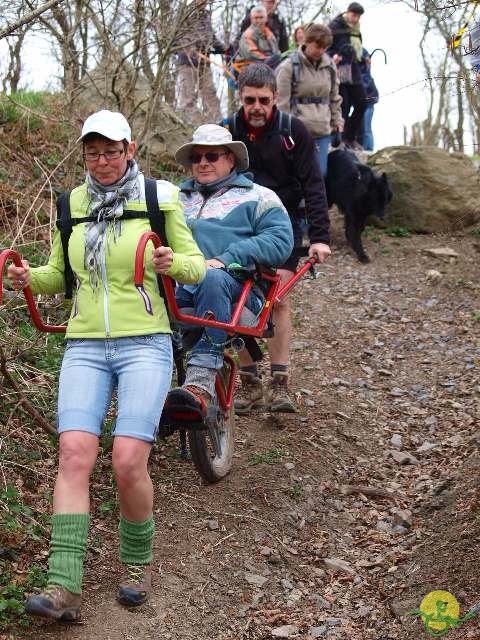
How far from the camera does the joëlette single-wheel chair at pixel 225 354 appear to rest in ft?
13.6

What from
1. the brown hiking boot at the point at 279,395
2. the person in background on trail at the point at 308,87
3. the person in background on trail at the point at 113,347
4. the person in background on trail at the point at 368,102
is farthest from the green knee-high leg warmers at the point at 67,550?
the person in background on trail at the point at 368,102

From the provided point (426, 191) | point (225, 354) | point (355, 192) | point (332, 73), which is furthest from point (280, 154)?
point (426, 191)

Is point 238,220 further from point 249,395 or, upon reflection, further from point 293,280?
point 249,395

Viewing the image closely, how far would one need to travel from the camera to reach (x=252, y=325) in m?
4.64

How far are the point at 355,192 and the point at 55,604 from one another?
26.1 ft

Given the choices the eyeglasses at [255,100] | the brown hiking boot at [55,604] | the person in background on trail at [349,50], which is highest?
the person in background on trail at [349,50]

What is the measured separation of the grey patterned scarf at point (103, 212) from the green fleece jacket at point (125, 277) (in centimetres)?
2

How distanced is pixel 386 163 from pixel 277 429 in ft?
22.4

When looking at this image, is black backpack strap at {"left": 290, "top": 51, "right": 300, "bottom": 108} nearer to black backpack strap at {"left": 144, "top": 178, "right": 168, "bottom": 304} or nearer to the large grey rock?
the large grey rock

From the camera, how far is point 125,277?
3639 millimetres

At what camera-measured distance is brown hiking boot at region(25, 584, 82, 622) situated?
324cm

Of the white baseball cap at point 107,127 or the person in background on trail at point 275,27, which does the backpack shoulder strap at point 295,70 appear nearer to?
the person in background on trail at point 275,27

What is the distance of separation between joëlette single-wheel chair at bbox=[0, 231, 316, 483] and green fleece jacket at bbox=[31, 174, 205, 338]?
13cm

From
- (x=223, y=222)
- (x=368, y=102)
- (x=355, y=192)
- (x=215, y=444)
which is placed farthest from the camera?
(x=368, y=102)
